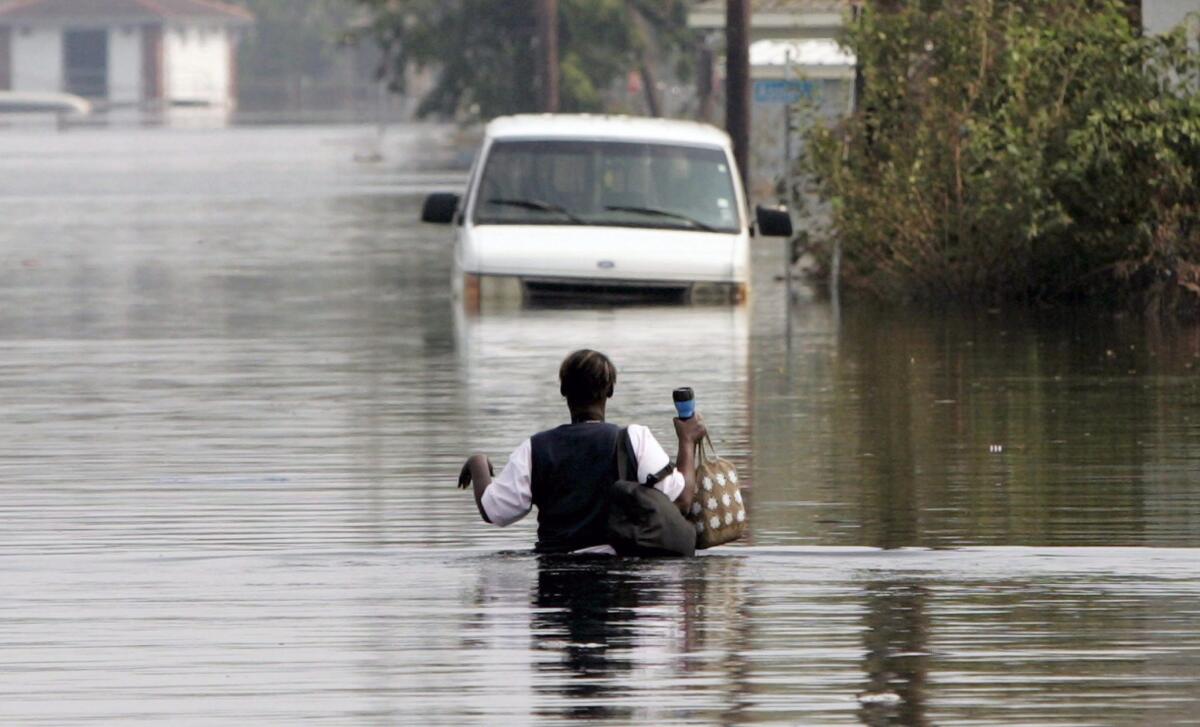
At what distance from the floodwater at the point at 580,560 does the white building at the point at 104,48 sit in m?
102

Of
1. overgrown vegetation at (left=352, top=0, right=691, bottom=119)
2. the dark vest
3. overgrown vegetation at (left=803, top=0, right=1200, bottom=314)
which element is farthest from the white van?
overgrown vegetation at (left=352, top=0, right=691, bottom=119)

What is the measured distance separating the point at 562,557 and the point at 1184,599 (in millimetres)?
2025

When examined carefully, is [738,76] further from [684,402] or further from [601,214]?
[684,402]

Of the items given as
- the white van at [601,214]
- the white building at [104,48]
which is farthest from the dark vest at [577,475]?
the white building at [104,48]

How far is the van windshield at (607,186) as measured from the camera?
21.8m

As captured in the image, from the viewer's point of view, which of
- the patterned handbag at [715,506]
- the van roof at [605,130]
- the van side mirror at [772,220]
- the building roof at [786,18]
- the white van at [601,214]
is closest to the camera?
the patterned handbag at [715,506]

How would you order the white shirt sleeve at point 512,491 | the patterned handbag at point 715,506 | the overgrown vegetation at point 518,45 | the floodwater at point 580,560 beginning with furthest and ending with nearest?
the overgrown vegetation at point 518,45 → the patterned handbag at point 715,506 → the white shirt sleeve at point 512,491 → the floodwater at point 580,560

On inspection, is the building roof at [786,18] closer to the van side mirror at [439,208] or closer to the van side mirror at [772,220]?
the van side mirror at [772,220]

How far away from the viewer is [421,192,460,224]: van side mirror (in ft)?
68.7

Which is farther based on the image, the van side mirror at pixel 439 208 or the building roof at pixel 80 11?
the building roof at pixel 80 11

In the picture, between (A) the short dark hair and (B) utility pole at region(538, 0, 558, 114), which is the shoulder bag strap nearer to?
(A) the short dark hair

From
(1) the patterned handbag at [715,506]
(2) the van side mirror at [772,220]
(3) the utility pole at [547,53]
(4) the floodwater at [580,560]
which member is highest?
(3) the utility pole at [547,53]

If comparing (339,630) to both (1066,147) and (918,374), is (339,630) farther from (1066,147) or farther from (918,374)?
(1066,147)

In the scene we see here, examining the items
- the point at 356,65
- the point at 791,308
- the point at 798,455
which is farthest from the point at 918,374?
the point at 356,65
